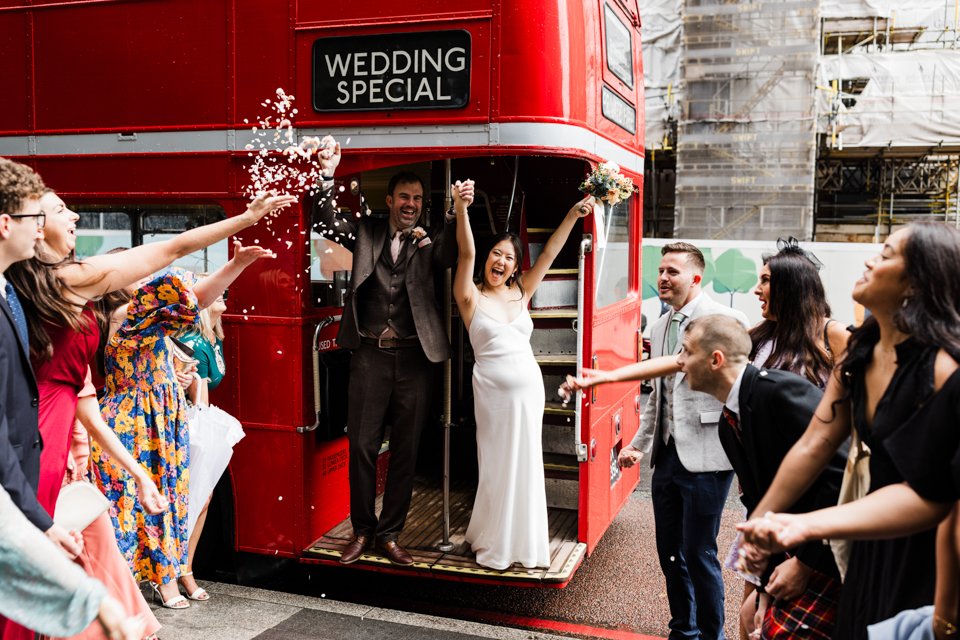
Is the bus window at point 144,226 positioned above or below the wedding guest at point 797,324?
above

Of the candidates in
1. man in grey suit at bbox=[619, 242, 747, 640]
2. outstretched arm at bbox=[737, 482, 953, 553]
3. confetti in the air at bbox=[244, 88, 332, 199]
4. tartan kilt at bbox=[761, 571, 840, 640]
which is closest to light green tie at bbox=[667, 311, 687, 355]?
man in grey suit at bbox=[619, 242, 747, 640]

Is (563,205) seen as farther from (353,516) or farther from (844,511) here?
(844,511)

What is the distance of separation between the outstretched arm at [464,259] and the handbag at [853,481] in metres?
2.40

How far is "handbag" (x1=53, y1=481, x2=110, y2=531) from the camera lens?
294cm

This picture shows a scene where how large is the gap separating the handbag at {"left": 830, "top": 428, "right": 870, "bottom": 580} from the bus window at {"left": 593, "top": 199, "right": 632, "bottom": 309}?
8.18 feet

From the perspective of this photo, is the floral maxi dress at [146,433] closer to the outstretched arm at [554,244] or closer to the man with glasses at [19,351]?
the man with glasses at [19,351]

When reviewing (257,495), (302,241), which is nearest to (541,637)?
(257,495)

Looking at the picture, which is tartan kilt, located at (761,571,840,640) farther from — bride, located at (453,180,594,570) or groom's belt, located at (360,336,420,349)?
groom's belt, located at (360,336,420,349)

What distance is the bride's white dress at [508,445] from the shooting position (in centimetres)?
471

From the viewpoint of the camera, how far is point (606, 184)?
183 inches

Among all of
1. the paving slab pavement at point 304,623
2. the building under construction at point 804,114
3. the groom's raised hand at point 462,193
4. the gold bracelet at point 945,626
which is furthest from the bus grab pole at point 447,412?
the building under construction at point 804,114

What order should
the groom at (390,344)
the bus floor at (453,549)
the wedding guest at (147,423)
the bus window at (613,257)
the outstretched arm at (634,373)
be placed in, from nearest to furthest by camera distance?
the outstretched arm at (634,373)
the wedding guest at (147,423)
the bus floor at (453,549)
the groom at (390,344)
the bus window at (613,257)

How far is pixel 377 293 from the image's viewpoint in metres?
4.89

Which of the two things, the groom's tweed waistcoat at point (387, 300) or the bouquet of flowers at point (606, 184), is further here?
the groom's tweed waistcoat at point (387, 300)
